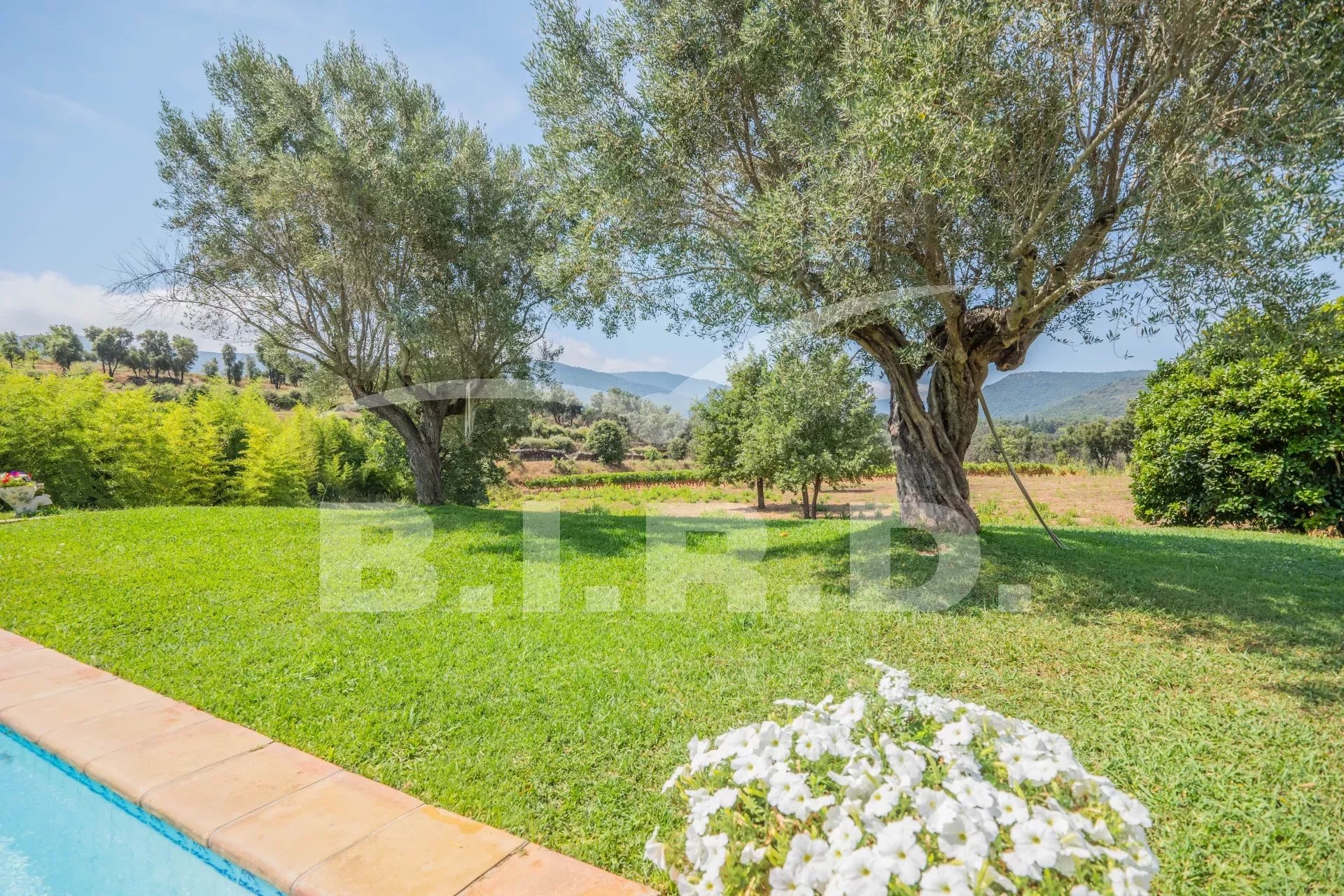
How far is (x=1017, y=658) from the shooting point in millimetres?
3746

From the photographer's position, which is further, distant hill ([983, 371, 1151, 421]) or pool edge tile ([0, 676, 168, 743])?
distant hill ([983, 371, 1151, 421])

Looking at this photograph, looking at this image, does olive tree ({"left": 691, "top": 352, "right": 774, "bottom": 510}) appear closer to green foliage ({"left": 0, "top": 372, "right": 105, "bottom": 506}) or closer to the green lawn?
the green lawn

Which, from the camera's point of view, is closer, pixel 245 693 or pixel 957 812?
pixel 957 812

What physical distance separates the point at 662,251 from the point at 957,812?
5.75m

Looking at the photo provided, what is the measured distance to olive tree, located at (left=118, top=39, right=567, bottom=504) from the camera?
9109 millimetres

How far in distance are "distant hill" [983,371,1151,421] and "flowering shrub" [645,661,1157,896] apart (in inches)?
243

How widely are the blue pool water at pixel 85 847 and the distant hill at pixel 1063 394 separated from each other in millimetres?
7525

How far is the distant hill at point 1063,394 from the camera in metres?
7.34

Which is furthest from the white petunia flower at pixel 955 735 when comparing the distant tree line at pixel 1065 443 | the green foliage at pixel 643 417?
the distant tree line at pixel 1065 443

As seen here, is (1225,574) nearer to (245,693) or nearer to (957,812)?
(957,812)

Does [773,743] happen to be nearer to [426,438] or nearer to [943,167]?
[943,167]

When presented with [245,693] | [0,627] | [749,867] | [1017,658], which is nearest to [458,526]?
[0,627]

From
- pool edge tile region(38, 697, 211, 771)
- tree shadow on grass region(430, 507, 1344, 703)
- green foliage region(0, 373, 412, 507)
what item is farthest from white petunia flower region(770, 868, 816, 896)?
green foliage region(0, 373, 412, 507)

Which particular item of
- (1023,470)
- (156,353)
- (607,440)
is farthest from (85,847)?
(156,353)
